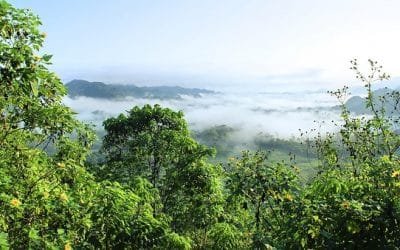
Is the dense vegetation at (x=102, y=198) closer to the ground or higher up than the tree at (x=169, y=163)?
higher up

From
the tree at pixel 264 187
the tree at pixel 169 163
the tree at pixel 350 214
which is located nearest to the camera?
the tree at pixel 350 214

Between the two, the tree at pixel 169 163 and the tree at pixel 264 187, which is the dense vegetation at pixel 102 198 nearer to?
the tree at pixel 264 187

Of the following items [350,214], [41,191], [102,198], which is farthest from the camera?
[102,198]

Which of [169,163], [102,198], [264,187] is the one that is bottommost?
[169,163]

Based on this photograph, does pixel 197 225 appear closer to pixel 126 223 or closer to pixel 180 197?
pixel 180 197

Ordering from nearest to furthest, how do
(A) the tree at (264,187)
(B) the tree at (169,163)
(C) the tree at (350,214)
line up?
(C) the tree at (350,214) → (A) the tree at (264,187) → (B) the tree at (169,163)

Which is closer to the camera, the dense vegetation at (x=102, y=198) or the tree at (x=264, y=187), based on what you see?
the dense vegetation at (x=102, y=198)

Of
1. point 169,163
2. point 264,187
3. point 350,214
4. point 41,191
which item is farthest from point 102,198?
point 169,163

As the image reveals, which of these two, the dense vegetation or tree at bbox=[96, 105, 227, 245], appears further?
tree at bbox=[96, 105, 227, 245]

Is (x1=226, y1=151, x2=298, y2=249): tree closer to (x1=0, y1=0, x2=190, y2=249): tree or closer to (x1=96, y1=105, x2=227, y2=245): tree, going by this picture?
(x1=0, y1=0, x2=190, y2=249): tree

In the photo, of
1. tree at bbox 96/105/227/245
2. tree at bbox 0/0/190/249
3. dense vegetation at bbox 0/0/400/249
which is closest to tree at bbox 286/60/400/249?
dense vegetation at bbox 0/0/400/249

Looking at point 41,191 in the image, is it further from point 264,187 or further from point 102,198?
point 264,187

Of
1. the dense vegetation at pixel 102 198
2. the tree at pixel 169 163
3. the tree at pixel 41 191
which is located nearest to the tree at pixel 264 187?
the dense vegetation at pixel 102 198

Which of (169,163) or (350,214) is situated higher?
(350,214)
